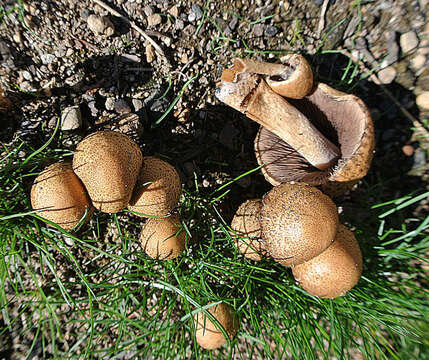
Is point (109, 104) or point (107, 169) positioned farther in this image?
point (109, 104)

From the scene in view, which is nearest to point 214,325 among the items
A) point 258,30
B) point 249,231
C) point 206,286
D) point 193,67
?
point 206,286

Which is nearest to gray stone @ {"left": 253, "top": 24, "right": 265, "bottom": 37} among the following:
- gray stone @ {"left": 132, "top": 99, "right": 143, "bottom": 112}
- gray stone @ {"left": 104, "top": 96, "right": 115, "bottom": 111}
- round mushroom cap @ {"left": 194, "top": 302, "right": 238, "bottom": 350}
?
gray stone @ {"left": 132, "top": 99, "right": 143, "bottom": 112}

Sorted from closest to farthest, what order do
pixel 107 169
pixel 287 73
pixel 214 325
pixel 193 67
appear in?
pixel 107 169
pixel 287 73
pixel 214 325
pixel 193 67

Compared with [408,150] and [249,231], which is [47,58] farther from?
[408,150]

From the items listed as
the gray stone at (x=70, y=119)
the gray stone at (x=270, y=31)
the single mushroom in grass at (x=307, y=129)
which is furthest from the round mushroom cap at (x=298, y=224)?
the gray stone at (x=70, y=119)

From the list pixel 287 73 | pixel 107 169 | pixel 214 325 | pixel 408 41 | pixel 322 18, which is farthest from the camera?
pixel 322 18

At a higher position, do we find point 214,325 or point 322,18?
point 322,18

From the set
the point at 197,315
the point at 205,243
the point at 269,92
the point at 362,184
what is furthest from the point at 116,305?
the point at 362,184

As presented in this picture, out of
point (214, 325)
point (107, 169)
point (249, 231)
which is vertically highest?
point (107, 169)

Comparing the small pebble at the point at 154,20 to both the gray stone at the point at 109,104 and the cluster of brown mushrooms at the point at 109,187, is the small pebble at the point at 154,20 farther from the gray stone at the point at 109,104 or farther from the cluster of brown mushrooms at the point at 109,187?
the cluster of brown mushrooms at the point at 109,187
